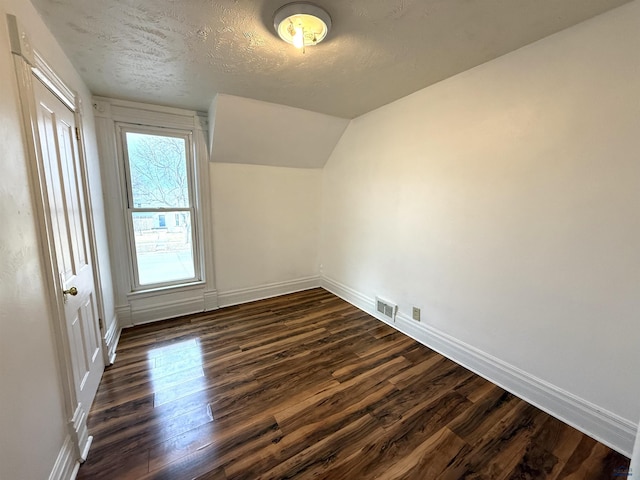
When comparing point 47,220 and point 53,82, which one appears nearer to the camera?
point 47,220

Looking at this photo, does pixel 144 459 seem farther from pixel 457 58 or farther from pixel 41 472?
pixel 457 58

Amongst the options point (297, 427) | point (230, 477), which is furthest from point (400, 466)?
point (230, 477)

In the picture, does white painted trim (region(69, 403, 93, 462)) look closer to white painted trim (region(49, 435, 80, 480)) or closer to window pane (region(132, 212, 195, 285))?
white painted trim (region(49, 435, 80, 480))

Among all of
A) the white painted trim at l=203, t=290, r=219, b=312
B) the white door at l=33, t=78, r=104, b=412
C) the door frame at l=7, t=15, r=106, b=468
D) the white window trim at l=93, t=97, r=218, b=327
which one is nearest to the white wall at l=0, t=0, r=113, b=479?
the door frame at l=7, t=15, r=106, b=468

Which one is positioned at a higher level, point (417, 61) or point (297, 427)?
point (417, 61)

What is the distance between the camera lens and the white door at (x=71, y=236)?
1.41 metres

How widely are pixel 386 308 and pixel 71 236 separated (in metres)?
2.73

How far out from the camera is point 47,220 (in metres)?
1.29

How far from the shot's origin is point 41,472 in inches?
43.3

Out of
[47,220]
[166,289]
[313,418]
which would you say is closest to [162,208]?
[166,289]

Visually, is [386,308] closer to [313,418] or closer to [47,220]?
[313,418]

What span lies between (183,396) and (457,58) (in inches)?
121

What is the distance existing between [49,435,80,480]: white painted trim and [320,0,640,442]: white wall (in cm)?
259

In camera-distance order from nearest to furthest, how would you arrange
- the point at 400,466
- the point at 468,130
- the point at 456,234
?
the point at 400,466 → the point at 468,130 → the point at 456,234
